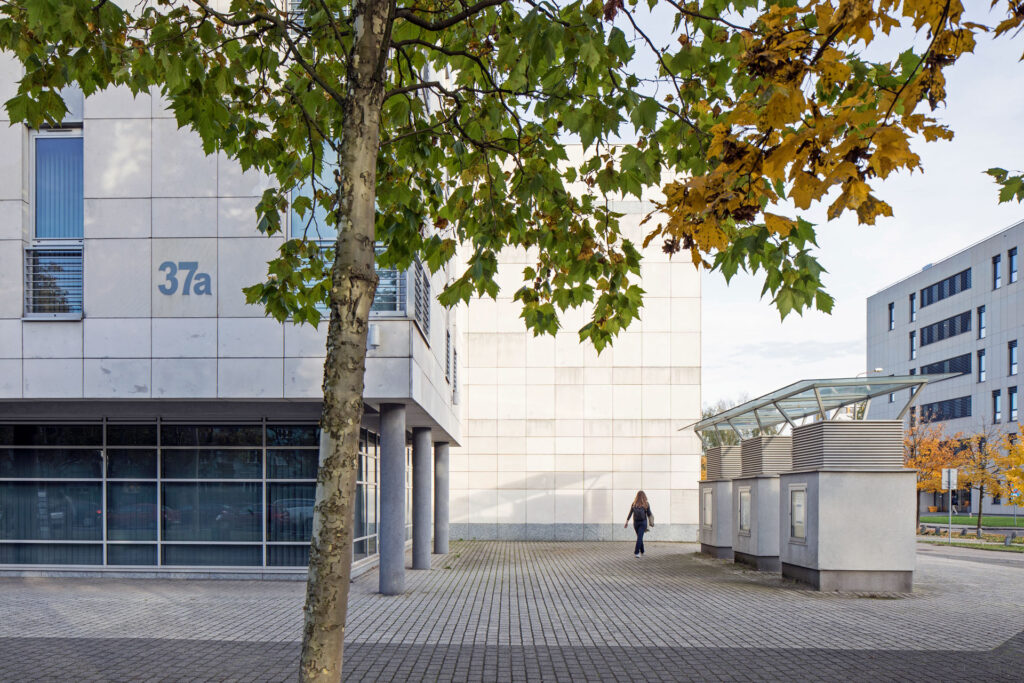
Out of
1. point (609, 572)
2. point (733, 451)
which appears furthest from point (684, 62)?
point (733, 451)

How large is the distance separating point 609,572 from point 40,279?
1204 centimetres

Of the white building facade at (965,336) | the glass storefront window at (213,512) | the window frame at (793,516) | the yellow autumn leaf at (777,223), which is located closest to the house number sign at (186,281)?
the glass storefront window at (213,512)

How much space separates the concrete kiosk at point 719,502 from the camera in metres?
22.9

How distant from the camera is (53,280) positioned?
15.9 metres

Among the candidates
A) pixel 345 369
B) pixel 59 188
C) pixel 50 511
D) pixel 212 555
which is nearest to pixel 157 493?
pixel 212 555

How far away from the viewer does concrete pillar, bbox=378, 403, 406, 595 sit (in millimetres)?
15055

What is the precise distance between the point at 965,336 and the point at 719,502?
51789 mm

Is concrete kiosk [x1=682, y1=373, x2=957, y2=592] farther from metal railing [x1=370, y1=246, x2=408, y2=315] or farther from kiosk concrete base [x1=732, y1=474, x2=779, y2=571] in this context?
metal railing [x1=370, y1=246, x2=408, y2=315]

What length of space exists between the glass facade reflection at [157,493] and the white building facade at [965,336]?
4259cm

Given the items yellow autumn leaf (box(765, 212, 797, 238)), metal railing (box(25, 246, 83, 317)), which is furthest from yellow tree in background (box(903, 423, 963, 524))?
yellow autumn leaf (box(765, 212, 797, 238))

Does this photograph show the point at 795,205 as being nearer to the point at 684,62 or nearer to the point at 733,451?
the point at 684,62

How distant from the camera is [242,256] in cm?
1560

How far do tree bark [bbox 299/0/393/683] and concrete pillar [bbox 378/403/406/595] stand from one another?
9.91 m

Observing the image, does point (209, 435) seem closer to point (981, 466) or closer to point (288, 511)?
point (288, 511)
